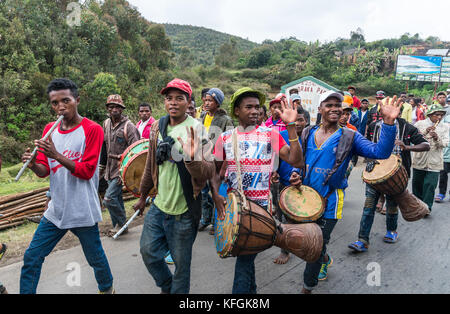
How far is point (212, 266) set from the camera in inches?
161

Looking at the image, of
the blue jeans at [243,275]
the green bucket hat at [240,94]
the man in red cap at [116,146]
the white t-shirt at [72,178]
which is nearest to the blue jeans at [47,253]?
the white t-shirt at [72,178]

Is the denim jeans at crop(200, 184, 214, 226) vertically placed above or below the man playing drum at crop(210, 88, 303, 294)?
below

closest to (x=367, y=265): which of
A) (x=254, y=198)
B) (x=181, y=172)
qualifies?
(x=254, y=198)

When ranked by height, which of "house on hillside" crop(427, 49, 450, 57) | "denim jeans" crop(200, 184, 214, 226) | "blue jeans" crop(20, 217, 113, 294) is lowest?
"denim jeans" crop(200, 184, 214, 226)

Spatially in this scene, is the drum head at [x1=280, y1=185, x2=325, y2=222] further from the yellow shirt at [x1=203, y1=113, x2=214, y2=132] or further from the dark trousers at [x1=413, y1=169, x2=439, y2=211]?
the dark trousers at [x1=413, y1=169, x2=439, y2=211]

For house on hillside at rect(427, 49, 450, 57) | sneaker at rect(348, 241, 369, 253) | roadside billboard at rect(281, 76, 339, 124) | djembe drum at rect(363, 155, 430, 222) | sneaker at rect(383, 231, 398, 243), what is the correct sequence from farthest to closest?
house on hillside at rect(427, 49, 450, 57) < roadside billboard at rect(281, 76, 339, 124) < sneaker at rect(383, 231, 398, 243) < sneaker at rect(348, 241, 369, 253) < djembe drum at rect(363, 155, 430, 222)

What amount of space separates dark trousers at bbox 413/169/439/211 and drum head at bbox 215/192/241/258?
15.8 feet

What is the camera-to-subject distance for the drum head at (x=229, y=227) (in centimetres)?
254

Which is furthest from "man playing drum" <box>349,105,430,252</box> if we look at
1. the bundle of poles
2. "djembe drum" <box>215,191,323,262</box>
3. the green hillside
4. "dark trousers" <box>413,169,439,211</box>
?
the green hillside

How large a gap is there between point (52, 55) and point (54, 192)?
15585 millimetres

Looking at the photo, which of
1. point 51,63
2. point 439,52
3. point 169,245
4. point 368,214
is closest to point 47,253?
point 169,245

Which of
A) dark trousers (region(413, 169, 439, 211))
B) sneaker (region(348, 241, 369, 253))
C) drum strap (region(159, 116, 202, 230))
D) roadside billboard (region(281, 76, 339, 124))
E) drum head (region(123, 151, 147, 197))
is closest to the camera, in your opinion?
drum strap (region(159, 116, 202, 230))

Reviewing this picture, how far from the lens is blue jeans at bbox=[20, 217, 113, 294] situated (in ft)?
9.07

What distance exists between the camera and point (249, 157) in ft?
9.45
